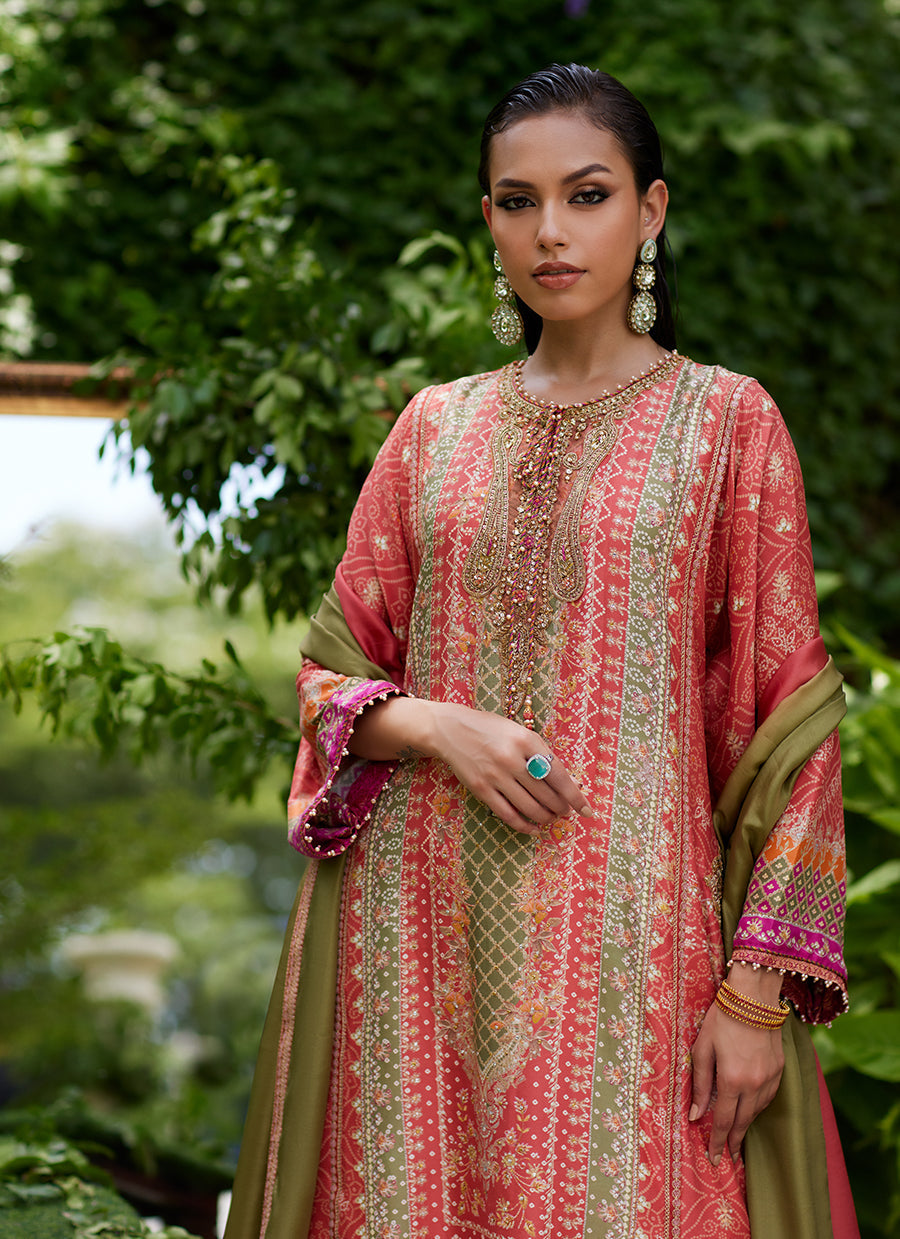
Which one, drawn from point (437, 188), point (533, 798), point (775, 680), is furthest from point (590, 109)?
point (437, 188)

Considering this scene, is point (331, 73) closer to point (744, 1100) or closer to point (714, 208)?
point (714, 208)

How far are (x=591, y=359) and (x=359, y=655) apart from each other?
469mm

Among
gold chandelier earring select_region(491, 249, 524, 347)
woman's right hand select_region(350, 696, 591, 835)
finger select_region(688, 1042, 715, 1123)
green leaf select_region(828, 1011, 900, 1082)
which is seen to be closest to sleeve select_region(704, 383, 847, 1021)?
finger select_region(688, 1042, 715, 1123)

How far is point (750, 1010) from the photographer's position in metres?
1.40

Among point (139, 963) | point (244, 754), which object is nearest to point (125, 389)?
point (244, 754)

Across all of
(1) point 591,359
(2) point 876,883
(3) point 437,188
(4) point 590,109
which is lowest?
(2) point 876,883

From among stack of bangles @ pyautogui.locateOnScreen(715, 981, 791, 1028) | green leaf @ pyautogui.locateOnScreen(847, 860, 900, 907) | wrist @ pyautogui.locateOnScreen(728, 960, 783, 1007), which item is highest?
wrist @ pyautogui.locateOnScreen(728, 960, 783, 1007)

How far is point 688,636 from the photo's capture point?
60.6 inches

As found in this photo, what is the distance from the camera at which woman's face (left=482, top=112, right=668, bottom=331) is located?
4.94 feet

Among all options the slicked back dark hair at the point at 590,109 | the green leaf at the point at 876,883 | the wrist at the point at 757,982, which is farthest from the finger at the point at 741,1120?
the green leaf at the point at 876,883

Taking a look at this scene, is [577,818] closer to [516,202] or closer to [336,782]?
[336,782]

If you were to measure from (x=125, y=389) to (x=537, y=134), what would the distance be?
155 cm

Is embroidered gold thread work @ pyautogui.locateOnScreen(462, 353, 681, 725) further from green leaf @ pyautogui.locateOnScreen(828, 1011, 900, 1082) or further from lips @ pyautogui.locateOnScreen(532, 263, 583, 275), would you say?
green leaf @ pyautogui.locateOnScreen(828, 1011, 900, 1082)

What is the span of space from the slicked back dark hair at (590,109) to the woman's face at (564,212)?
1 cm
